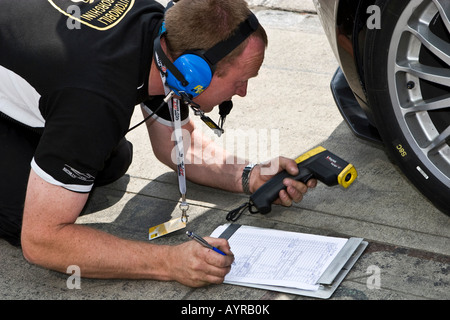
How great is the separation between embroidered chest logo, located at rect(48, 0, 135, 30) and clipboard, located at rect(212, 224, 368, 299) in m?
1.17

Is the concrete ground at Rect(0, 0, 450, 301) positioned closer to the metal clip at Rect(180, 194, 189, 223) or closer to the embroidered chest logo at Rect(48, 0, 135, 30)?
the metal clip at Rect(180, 194, 189, 223)

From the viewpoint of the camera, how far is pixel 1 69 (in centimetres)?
311

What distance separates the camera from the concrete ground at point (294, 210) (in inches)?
121

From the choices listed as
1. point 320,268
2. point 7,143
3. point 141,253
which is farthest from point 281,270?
point 7,143

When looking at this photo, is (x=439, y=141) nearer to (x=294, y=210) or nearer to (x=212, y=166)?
(x=294, y=210)

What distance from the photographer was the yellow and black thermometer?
3.37 m

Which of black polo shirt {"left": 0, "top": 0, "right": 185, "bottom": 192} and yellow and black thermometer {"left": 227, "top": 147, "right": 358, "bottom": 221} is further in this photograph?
yellow and black thermometer {"left": 227, "top": 147, "right": 358, "bottom": 221}

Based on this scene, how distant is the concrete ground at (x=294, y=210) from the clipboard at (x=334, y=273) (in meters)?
0.02

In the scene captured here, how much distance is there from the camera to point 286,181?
3414 millimetres

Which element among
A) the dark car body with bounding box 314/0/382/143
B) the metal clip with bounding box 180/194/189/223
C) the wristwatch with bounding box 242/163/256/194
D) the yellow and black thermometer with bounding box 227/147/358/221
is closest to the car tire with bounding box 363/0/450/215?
the dark car body with bounding box 314/0/382/143

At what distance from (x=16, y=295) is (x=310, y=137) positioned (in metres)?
1.84

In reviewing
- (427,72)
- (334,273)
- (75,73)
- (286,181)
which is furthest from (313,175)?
(75,73)

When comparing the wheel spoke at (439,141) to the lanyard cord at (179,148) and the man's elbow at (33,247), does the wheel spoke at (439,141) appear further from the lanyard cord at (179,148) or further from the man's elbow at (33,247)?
the man's elbow at (33,247)
